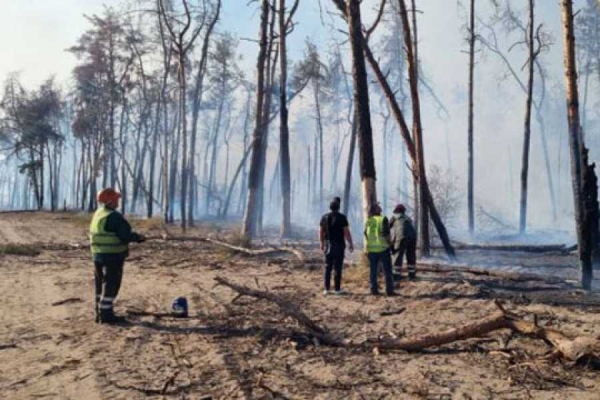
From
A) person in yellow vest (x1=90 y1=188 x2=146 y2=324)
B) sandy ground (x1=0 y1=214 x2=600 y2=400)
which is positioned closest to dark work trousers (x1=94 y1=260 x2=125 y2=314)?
person in yellow vest (x1=90 y1=188 x2=146 y2=324)

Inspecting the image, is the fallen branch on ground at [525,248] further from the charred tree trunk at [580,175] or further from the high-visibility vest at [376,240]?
the high-visibility vest at [376,240]

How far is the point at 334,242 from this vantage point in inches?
378

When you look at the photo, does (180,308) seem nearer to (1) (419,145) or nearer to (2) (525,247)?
(1) (419,145)

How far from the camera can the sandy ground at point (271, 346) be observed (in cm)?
471

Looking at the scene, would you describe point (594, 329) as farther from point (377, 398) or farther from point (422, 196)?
point (422, 196)

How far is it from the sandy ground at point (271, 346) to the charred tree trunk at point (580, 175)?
33.3 inches

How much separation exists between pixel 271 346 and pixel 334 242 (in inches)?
149

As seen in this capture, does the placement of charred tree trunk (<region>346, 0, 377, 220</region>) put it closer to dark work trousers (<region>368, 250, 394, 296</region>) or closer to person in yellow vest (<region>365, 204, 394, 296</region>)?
person in yellow vest (<region>365, 204, 394, 296</region>)

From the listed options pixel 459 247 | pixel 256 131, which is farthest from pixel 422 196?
pixel 256 131

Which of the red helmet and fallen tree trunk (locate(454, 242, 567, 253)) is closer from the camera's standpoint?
the red helmet

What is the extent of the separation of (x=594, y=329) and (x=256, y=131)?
45.4 feet

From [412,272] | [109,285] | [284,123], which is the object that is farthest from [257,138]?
[109,285]

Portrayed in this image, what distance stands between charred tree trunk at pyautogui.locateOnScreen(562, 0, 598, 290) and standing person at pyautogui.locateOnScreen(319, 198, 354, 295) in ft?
14.4

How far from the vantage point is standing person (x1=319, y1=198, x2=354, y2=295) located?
9547 millimetres
